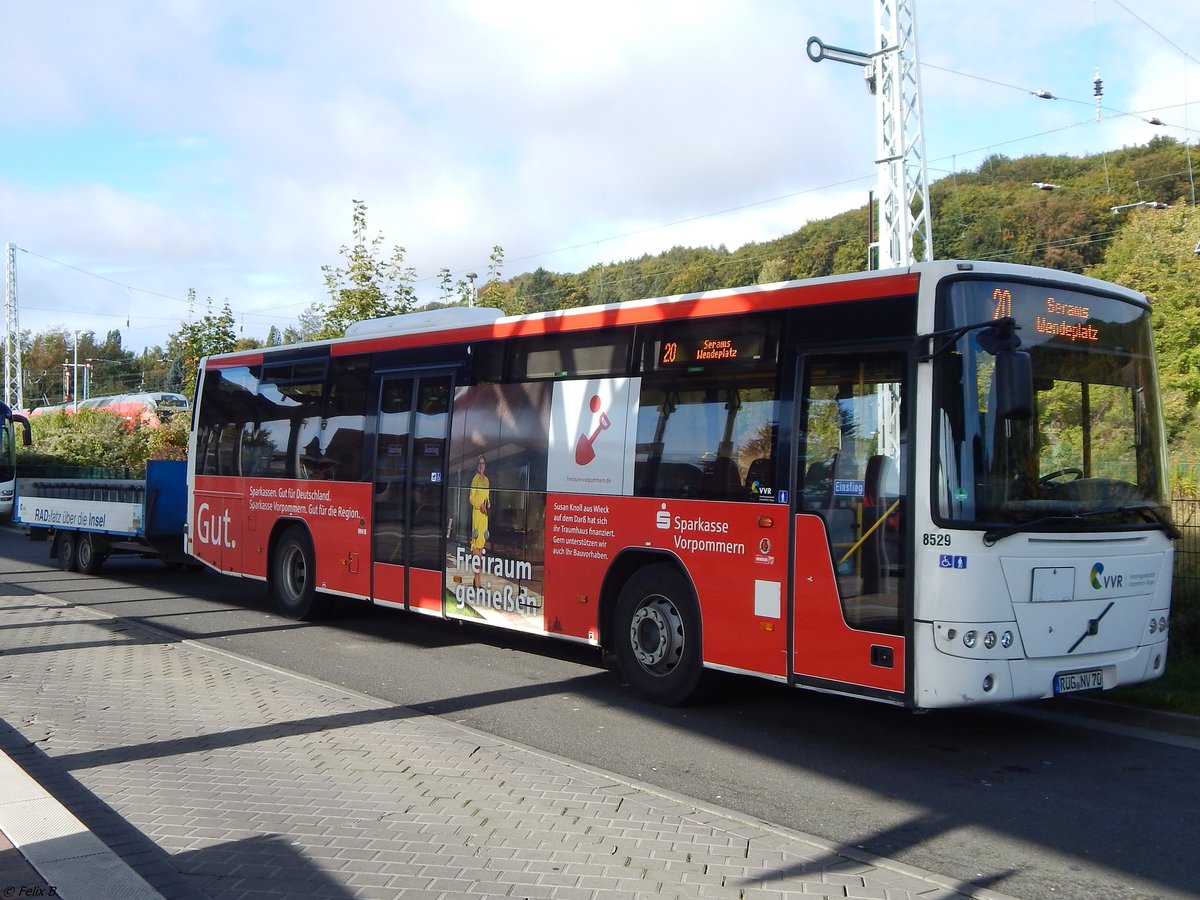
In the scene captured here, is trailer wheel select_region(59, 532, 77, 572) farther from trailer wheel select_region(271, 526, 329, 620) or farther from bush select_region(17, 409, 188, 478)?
bush select_region(17, 409, 188, 478)

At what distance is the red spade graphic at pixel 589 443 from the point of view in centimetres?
928

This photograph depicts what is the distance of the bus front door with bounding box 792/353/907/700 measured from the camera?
23.0 feet

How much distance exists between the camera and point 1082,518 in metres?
7.16

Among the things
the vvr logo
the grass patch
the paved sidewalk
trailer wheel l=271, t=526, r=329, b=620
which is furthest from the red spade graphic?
trailer wheel l=271, t=526, r=329, b=620

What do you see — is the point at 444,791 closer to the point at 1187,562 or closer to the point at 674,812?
the point at 674,812

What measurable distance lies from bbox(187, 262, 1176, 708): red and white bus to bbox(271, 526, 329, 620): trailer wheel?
2.54 meters

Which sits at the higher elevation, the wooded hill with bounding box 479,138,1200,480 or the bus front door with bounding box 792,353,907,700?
the wooded hill with bounding box 479,138,1200,480

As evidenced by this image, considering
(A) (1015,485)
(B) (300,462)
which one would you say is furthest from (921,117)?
(A) (1015,485)

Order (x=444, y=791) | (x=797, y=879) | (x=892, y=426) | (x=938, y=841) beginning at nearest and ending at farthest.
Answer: (x=797, y=879) → (x=938, y=841) → (x=444, y=791) → (x=892, y=426)

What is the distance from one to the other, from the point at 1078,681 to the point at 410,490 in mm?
6656

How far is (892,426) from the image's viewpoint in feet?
23.3

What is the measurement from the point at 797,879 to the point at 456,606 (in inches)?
245

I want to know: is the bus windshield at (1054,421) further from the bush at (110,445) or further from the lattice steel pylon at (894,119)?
the bush at (110,445)

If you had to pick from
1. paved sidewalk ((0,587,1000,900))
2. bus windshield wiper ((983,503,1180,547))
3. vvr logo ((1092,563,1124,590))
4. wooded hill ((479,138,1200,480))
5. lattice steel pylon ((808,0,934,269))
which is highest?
wooded hill ((479,138,1200,480))
